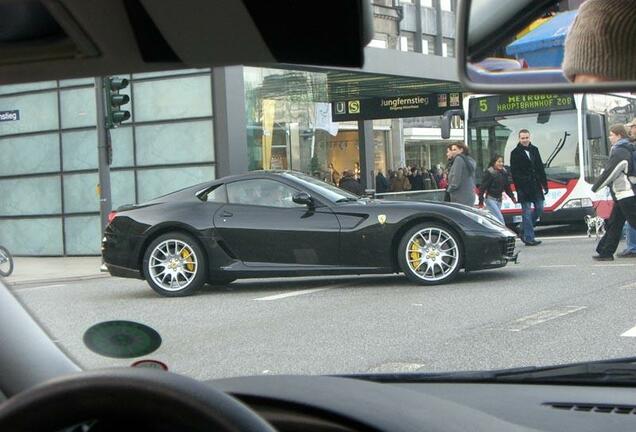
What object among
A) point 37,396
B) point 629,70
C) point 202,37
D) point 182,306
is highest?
point 202,37

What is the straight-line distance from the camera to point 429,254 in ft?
31.4

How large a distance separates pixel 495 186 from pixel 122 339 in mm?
11041

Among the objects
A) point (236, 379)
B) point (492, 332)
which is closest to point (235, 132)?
point (492, 332)

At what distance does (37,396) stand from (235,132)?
47.9 ft

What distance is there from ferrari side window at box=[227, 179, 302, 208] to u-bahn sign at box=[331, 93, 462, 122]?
13.0 m

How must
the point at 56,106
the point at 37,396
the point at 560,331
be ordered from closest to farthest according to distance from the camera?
the point at 37,396, the point at 560,331, the point at 56,106

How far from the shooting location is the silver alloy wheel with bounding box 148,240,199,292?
968 cm

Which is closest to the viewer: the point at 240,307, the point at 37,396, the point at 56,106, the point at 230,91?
the point at 37,396

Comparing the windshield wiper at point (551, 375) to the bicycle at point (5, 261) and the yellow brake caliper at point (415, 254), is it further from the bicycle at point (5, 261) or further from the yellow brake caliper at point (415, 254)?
the bicycle at point (5, 261)

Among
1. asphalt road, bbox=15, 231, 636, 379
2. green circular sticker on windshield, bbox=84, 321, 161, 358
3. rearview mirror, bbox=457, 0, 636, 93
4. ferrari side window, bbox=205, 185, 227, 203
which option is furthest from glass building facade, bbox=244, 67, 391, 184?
rearview mirror, bbox=457, 0, 636, 93

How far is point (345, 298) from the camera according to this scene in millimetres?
8586

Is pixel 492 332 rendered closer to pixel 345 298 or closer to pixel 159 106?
pixel 345 298

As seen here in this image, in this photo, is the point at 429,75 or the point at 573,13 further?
the point at 429,75

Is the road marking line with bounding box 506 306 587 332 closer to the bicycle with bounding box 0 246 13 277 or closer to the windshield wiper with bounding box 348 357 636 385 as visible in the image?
the windshield wiper with bounding box 348 357 636 385
